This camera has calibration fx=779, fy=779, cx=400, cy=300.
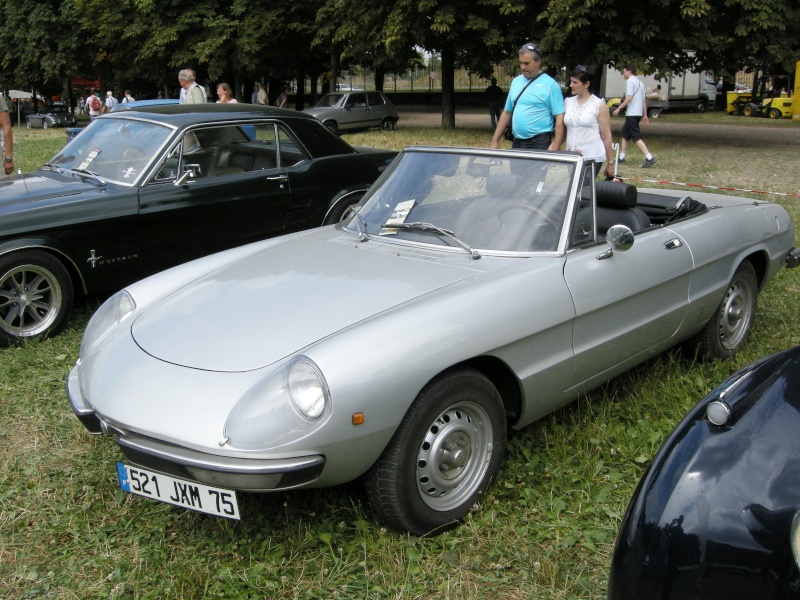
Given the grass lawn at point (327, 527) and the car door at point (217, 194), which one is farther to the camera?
the car door at point (217, 194)

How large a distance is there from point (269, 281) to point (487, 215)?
1087 millimetres

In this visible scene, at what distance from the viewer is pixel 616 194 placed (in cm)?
413

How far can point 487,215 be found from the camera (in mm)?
3727

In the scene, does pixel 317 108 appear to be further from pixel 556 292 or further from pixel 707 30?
pixel 556 292

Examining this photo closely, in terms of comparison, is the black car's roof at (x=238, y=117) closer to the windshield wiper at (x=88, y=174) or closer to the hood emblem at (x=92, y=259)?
the windshield wiper at (x=88, y=174)

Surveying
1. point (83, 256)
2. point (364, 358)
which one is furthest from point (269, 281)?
point (83, 256)

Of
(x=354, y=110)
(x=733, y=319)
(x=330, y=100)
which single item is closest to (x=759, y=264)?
(x=733, y=319)

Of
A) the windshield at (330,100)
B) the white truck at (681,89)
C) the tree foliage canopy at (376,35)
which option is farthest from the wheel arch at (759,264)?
the white truck at (681,89)

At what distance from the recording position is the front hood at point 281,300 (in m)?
2.86

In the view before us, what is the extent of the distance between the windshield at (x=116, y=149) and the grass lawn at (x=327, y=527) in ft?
6.79

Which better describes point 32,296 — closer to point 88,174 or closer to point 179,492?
point 88,174

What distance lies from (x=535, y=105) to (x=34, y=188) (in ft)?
13.5

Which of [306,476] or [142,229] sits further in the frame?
[142,229]

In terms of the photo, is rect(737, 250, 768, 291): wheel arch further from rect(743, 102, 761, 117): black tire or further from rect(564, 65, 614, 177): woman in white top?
rect(743, 102, 761, 117): black tire
